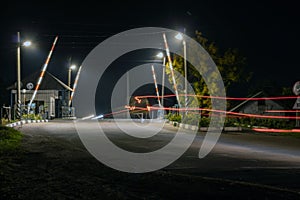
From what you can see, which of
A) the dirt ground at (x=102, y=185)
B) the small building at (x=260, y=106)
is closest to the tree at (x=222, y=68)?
the small building at (x=260, y=106)

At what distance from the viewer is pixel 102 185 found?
284 inches

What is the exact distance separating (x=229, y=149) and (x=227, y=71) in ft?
49.0

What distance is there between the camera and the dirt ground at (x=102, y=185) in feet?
21.3

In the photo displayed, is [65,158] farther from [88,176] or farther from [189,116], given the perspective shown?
[189,116]

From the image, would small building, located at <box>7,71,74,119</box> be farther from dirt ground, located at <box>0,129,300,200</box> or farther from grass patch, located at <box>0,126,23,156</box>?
dirt ground, located at <box>0,129,300,200</box>

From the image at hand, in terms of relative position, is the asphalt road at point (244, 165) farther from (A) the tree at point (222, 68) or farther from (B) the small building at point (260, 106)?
(B) the small building at point (260, 106)

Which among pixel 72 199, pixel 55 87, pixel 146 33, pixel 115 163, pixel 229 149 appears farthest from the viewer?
pixel 55 87

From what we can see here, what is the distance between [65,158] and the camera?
10570 millimetres

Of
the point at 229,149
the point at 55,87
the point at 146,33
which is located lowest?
the point at 229,149

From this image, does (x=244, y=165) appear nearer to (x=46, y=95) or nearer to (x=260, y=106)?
(x=260, y=106)

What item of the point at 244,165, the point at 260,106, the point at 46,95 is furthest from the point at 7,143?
the point at 260,106

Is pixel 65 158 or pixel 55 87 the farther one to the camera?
pixel 55 87

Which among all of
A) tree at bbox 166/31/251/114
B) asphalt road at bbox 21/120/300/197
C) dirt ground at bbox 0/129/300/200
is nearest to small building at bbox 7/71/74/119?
tree at bbox 166/31/251/114

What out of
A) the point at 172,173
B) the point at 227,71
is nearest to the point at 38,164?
the point at 172,173
